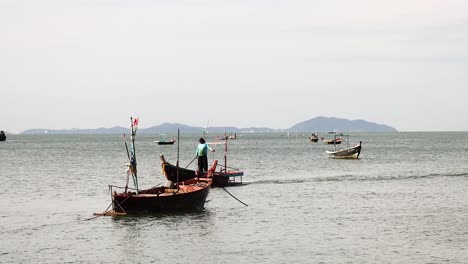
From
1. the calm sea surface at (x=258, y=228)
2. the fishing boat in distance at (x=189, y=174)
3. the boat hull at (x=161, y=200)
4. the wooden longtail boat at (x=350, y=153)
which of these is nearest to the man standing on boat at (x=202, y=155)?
the fishing boat in distance at (x=189, y=174)

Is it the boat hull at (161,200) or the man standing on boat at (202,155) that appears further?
the man standing on boat at (202,155)

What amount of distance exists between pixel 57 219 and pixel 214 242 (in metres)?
8.78

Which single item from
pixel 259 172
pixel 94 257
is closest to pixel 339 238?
pixel 94 257

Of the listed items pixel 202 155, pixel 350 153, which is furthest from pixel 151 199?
pixel 350 153

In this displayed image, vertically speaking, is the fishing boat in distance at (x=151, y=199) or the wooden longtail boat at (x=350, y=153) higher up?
the wooden longtail boat at (x=350, y=153)

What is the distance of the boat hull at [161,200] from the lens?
95.7 ft

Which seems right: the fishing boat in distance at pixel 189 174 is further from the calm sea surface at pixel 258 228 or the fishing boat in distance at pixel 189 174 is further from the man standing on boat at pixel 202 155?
the calm sea surface at pixel 258 228

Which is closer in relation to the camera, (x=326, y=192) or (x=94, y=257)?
(x=94, y=257)

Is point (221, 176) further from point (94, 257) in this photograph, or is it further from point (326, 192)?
point (94, 257)

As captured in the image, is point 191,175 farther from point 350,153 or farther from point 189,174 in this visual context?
point 350,153

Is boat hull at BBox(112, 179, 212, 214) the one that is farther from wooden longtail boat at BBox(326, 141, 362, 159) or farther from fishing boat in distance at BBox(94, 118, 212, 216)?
Result: wooden longtail boat at BBox(326, 141, 362, 159)

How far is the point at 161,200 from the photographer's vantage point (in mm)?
29641

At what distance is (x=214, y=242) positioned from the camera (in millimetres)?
23734

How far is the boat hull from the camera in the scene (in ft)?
95.7
